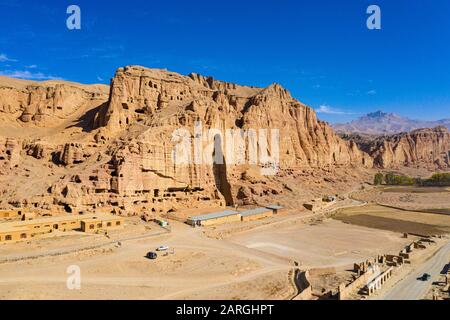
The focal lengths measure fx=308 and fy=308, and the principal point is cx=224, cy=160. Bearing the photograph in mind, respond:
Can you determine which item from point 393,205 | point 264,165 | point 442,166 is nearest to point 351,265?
point 264,165

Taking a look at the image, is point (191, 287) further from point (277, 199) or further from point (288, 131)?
point (288, 131)

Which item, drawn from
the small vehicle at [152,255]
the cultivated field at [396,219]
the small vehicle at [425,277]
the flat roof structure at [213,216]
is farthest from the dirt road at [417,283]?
the flat roof structure at [213,216]

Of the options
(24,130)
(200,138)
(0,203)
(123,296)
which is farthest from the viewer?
(24,130)

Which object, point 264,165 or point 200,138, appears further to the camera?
point 264,165

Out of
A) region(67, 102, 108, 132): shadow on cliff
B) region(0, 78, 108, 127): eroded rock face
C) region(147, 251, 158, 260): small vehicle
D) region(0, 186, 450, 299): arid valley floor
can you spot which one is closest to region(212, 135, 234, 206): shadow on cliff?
region(0, 186, 450, 299): arid valley floor

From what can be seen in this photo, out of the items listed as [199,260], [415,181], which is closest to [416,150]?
[415,181]

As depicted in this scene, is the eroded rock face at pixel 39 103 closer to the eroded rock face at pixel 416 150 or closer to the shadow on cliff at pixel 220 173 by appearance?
the shadow on cliff at pixel 220 173

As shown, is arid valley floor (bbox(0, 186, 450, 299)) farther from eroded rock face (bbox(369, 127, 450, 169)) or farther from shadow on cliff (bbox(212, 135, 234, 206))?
eroded rock face (bbox(369, 127, 450, 169))
